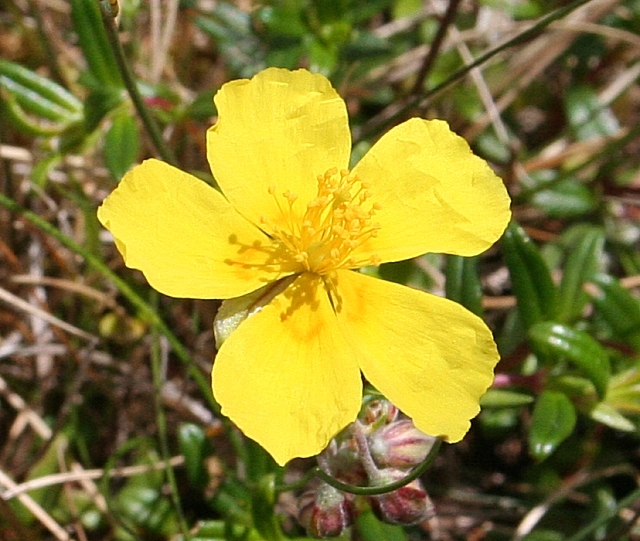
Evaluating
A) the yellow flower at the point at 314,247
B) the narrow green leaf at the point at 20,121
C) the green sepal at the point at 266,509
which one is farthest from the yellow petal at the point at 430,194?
the narrow green leaf at the point at 20,121

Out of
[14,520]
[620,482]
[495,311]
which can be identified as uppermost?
[14,520]

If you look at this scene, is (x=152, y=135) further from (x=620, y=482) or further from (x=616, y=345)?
(x=620, y=482)

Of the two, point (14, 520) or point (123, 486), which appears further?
point (123, 486)

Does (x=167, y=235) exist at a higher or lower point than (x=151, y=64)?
higher

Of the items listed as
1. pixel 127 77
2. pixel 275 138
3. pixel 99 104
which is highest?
pixel 127 77

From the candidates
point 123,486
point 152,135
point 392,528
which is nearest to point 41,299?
point 123,486

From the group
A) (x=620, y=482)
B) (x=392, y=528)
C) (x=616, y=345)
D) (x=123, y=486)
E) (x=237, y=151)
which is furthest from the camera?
(x=620, y=482)

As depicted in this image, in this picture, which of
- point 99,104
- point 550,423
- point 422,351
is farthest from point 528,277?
point 99,104

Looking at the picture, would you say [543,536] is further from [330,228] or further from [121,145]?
[121,145]
